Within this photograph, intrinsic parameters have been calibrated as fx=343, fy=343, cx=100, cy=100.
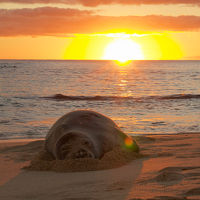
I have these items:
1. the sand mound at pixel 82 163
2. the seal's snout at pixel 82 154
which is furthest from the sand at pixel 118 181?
the seal's snout at pixel 82 154

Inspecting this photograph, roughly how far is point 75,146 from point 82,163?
263 mm

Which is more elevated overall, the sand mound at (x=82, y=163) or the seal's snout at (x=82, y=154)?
the seal's snout at (x=82, y=154)

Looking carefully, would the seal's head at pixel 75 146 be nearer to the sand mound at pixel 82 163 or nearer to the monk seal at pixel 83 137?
the monk seal at pixel 83 137

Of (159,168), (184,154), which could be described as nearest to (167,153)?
(184,154)

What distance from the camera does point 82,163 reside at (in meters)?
4.78

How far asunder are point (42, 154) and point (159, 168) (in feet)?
6.00

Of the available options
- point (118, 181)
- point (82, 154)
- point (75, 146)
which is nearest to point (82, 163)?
point (82, 154)

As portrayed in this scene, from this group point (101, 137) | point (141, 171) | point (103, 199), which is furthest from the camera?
point (101, 137)

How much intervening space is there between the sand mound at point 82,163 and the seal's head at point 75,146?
0.34 ft

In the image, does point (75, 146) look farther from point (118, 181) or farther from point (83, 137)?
point (118, 181)

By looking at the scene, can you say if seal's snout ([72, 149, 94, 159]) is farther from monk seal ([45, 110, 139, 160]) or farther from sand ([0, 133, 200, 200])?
sand ([0, 133, 200, 200])

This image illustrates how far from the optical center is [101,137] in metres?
5.10

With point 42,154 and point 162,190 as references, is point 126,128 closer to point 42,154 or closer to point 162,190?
point 42,154

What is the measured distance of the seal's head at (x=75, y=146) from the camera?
192 inches
